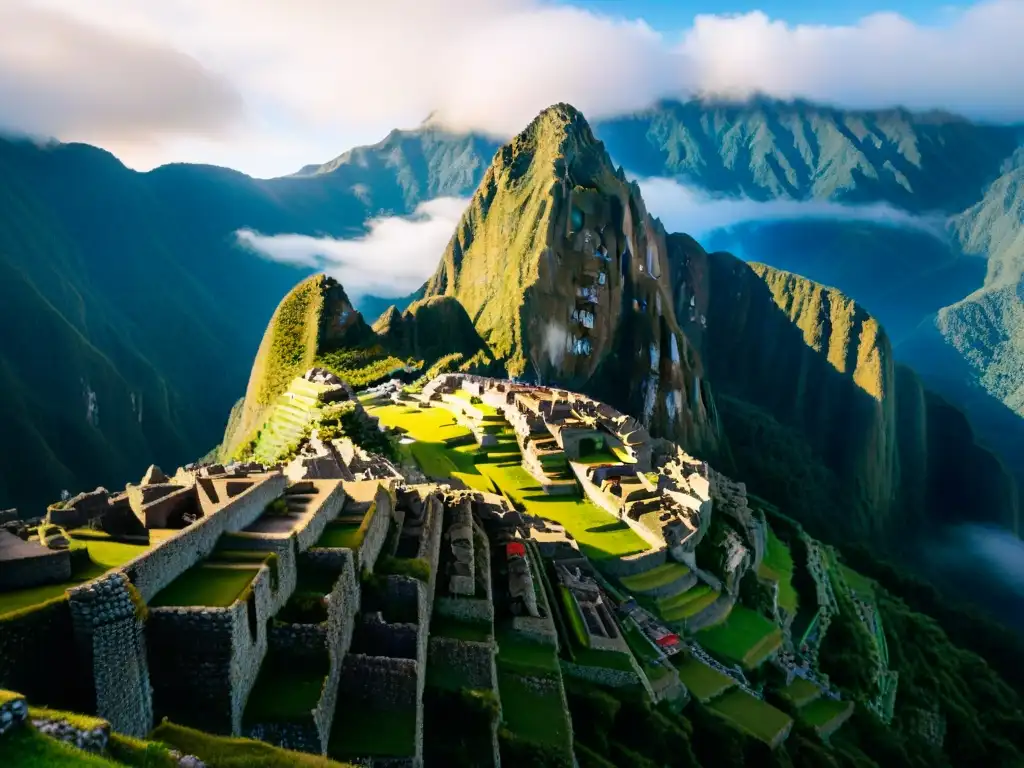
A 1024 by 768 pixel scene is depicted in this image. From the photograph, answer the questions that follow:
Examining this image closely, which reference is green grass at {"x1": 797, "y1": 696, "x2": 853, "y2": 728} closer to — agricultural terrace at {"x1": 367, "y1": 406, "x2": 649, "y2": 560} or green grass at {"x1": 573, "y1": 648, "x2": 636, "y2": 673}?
agricultural terrace at {"x1": 367, "y1": 406, "x2": 649, "y2": 560}

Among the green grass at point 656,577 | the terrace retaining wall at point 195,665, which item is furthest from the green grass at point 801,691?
the terrace retaining wall at point 195,665

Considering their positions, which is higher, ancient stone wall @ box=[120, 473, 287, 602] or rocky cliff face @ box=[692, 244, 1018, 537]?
rocky cliff face @ box=[692, 244, 1018, 537]

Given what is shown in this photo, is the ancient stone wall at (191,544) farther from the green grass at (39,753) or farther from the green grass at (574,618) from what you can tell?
the green grass at (574,618)

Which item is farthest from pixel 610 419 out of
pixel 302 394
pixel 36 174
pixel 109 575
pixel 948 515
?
pixel 36 174

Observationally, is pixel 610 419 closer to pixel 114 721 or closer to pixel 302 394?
pixel 302 394

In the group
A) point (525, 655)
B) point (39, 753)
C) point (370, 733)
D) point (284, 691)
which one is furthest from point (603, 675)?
point (39, 753)

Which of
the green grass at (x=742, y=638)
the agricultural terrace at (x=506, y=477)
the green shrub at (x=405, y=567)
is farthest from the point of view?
the agricultural terrace at (x=506, y=477)

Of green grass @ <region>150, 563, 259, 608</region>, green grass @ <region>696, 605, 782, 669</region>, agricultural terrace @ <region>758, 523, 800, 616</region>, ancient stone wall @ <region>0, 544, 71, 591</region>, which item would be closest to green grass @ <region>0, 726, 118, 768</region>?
green grass @ <region>150, 563, 259, 608</region>
